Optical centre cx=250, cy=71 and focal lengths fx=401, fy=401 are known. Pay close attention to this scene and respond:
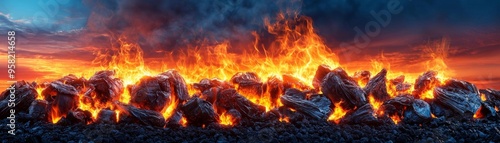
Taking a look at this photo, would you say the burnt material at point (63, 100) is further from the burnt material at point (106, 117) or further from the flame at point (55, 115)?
the burnt material at point (106, 117)

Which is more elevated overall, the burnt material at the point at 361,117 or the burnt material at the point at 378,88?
the burnt material at the point at 378,88

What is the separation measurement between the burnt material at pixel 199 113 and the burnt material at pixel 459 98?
7.42m

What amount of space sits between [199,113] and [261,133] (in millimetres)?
1972

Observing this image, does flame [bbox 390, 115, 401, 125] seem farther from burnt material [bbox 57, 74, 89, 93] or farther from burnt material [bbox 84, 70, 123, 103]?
burnt material [bbox 57, 74, 89, 93]

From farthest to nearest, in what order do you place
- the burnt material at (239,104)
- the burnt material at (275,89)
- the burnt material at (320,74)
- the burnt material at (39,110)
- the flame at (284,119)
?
the burnt material at (320,74) < the burnt material at (275,89) < the burnt material at (39,110) < the burnt material at (239,104) < the flame at (284,119)

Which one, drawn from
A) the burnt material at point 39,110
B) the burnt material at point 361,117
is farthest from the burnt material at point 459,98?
the burnt material at point 39,110

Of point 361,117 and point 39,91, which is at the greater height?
point 39,91

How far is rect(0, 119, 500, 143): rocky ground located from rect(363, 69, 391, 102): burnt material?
188 centimetres

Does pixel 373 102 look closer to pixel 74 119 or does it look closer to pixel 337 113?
pixel 337 113

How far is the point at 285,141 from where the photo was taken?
33.0ft

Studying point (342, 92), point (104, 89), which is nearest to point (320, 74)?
point (342, 92)

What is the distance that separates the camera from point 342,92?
41.2 ft

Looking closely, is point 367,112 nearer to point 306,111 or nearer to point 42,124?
point 306,111

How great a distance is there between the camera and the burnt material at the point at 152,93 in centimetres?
1217
